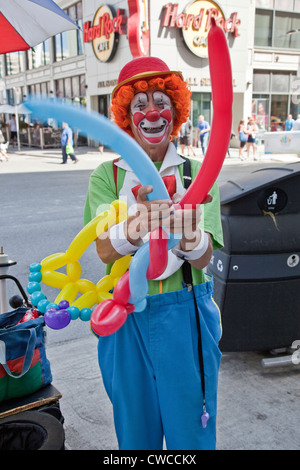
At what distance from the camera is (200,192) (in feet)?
4.40

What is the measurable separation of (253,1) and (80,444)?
2441cm

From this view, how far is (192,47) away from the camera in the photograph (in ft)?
67.4

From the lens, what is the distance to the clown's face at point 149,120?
1.69m

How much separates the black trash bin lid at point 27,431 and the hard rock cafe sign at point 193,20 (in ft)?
65.9

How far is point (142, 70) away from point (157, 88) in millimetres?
91

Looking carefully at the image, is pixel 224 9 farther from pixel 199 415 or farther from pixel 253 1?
pixel 199 415

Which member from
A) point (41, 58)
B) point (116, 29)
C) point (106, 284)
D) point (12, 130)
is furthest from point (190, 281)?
point (41, 58)

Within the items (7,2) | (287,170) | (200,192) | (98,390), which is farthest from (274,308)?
(7,2)

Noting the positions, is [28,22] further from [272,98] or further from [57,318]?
[272,98]

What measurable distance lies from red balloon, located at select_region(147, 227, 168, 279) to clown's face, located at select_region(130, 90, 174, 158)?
0.50 meters

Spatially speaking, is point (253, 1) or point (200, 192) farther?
point (253, 1)

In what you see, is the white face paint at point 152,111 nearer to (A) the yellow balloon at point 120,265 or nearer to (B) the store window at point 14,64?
(A) the yellow balloon at point 120,265

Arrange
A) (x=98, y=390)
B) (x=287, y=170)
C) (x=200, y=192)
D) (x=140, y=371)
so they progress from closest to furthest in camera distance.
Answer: (x=200, y=192), (x=140, y=371), (x=287, y=170), (x=98, y=390)

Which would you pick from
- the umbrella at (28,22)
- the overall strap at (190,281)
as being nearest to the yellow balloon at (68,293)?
the overall strap at (190,281)
